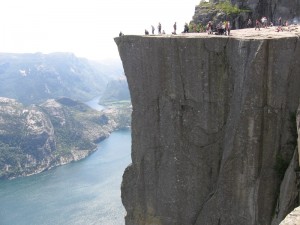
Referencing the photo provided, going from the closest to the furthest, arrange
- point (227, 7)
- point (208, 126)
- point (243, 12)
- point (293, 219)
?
point (293, 219) → point (208, 126) → point (243, 12) → point (227, 7)

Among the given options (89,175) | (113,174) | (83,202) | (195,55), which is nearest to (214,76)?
(195,55)

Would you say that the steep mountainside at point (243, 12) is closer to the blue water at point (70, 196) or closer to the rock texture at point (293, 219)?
the rock texture at point (293, 219)

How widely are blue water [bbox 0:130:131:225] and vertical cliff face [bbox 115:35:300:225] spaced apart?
250ft

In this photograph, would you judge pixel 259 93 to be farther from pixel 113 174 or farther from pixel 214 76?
pixel 113 174

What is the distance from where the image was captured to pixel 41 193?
459 ft

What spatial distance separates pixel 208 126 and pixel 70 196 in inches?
4492

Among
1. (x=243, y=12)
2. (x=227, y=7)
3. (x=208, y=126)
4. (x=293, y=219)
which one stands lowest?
(x=208, y=126)

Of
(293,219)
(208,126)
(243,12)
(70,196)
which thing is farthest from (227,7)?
(70,196)

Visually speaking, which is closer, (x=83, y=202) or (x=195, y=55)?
(x=195, y=55)

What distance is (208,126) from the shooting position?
848 inches

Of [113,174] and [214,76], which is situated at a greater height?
[214,76]

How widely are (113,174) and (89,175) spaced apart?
1509cm

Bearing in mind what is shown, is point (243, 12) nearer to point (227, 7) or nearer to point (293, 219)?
point (227, 7)

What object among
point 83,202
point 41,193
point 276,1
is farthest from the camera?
point 41,193
